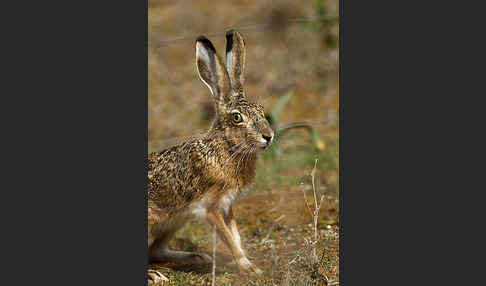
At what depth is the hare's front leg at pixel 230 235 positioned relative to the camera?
17.4 feet

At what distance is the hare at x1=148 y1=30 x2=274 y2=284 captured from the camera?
519 centimetres

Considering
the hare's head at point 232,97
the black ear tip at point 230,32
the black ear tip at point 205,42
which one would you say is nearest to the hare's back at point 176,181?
the hare's head at point 232,97

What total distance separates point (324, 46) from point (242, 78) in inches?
170

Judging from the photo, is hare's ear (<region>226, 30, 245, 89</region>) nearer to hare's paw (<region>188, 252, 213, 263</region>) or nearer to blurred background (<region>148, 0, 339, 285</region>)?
blurred background (<region>148, 0, 339, 285</region>)

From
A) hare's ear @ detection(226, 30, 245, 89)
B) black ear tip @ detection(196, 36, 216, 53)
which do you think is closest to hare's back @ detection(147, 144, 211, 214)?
hare's ear @ detection(226, 30, 245, 89)

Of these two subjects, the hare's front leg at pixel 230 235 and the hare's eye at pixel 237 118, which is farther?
the hare's front leg at pixel 230 235

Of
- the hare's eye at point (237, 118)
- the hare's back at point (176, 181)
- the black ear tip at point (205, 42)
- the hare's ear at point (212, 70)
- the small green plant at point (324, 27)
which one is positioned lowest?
the hare's back at point (176, 181)

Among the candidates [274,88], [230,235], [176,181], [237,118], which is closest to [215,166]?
[176,181]

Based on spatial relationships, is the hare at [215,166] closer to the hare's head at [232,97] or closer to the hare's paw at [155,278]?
the hare's head at [232,97]

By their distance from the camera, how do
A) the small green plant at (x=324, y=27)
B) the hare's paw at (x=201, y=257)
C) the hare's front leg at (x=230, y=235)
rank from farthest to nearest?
the small green plant at (x=324, y=27)
the hare's paw at (x=201, y=257)
the hare's front leg at (x=230, y=235)

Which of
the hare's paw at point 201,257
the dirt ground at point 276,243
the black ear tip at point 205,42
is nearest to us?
the black ear tip at point 205,42

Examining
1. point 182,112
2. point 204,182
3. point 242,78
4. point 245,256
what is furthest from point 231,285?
point 182,112

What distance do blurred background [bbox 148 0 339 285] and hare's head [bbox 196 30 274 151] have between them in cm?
34

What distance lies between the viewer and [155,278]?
5.26 m
